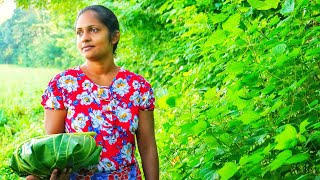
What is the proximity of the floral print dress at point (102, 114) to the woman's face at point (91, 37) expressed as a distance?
0.10 m

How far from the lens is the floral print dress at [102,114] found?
8.11 feet

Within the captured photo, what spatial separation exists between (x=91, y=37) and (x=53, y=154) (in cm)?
65

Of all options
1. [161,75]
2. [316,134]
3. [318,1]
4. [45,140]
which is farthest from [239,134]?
[161,75]

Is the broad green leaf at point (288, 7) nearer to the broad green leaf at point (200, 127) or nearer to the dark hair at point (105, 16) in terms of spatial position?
the broad green leaf at point (200, 127)

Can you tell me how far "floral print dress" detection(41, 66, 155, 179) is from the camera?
2.47 m

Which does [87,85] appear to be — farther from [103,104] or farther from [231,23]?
[231,23]

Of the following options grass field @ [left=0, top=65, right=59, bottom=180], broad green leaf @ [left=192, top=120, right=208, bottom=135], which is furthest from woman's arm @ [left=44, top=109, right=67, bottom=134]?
grass field @ [left=0, top=65, right=59, bottom=180]

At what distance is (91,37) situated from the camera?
8.43ft

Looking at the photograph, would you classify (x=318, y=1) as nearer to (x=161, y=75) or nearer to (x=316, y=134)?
(x=316, y=134)

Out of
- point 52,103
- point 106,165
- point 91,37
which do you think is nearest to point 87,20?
point 91,37

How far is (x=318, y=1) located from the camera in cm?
222

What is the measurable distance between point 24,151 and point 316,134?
110cm

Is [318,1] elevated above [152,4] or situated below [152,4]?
below

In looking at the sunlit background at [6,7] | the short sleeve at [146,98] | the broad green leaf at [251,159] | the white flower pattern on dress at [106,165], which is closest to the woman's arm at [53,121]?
the white flower pattern on dress at [106,165]
